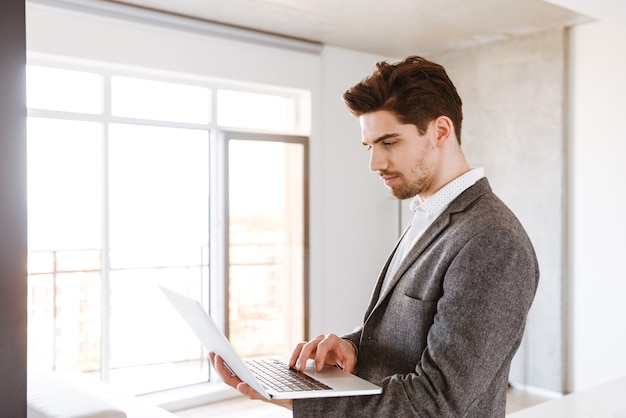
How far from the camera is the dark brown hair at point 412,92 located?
127 cm

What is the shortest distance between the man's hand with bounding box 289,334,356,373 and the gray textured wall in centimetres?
368

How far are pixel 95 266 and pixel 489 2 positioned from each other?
3053 millimetres

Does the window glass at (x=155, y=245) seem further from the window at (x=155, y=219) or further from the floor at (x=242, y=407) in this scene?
the floor at (x=242, y=407)

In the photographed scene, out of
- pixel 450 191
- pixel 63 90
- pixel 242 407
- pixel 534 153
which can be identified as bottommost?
pixel 242 407

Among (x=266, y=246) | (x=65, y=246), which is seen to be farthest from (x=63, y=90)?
(x=266, y=246)

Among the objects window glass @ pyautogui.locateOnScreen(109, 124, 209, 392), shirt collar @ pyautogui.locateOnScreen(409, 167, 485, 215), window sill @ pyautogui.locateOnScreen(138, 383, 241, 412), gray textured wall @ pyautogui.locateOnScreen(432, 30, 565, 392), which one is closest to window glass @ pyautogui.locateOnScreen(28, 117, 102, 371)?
window glass @ pyautogui.locateOnScreen(109, 124, 209, 392)

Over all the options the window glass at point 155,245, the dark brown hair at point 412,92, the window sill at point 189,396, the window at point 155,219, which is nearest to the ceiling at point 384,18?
the window at point 155,219

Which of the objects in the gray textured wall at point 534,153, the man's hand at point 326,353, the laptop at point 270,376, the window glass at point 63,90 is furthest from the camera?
the gray textured wall at point 534,153

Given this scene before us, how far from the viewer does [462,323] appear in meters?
1.06

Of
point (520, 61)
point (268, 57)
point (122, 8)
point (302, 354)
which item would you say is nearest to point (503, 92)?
point (520, 61)

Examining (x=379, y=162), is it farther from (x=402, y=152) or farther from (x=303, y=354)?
(x=303, y=354)

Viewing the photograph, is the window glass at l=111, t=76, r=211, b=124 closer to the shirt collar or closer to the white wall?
the white wall

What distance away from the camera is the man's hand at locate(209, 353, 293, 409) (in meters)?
1.09

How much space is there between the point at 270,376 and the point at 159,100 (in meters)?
3.58
